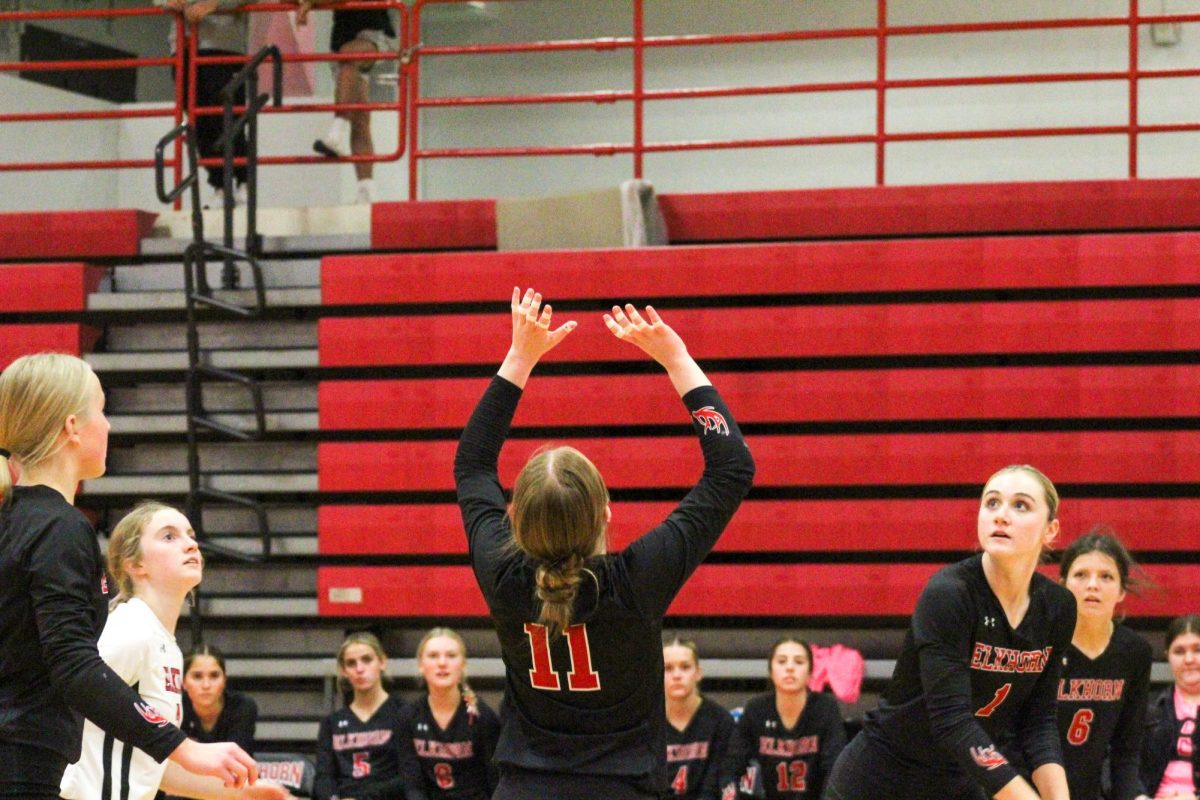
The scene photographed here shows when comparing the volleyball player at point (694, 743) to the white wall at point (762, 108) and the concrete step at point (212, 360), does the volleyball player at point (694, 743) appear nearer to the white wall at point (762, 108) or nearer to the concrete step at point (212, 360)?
the concrete step at point (212, 360)

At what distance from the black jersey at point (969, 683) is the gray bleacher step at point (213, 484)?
444cm

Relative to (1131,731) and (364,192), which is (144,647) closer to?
(1131,731)

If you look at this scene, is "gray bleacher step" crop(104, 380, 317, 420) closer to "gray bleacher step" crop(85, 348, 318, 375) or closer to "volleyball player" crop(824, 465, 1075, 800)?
"gray bleacher step" crop(85, 348, 318, 375)

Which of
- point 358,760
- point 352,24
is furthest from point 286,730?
point 352,24

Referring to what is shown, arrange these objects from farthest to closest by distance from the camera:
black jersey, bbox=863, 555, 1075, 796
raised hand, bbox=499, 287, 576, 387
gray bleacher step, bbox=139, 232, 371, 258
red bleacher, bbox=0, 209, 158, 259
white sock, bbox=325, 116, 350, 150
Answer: white sock, bbox=325, 116, 350, 150 → red bleacher, bbox=0, 209, 158, 259 → gray bleacher step, bbox=139, 232, 371, 258 → black jersey, bbox=863, 555, 1075, 796 → raised hand, bbox=499, 287, 576, 387

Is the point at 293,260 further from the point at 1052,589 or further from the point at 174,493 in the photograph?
the point at 1052,589

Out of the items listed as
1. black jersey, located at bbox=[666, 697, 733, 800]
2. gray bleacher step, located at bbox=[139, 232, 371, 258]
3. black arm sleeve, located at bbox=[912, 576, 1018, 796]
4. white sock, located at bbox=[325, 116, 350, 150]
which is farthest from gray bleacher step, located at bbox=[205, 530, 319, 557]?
black arm sleeve, located at bbox=[912, 576, 1018, 796]

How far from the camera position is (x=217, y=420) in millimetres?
7988

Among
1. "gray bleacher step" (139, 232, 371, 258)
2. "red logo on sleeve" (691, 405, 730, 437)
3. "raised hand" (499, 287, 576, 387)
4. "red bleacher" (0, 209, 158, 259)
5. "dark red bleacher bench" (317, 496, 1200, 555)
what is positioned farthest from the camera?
"red bleacher" (0, 209, 158, 259)

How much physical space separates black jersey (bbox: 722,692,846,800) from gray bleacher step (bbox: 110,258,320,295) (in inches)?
134

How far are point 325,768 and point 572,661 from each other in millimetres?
4836

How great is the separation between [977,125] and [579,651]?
784cm

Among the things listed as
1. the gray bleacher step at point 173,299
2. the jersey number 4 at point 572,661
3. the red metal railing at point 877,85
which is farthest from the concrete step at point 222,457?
the jersey number 4 at point 572,661

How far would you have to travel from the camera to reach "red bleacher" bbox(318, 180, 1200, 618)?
23.6ft
